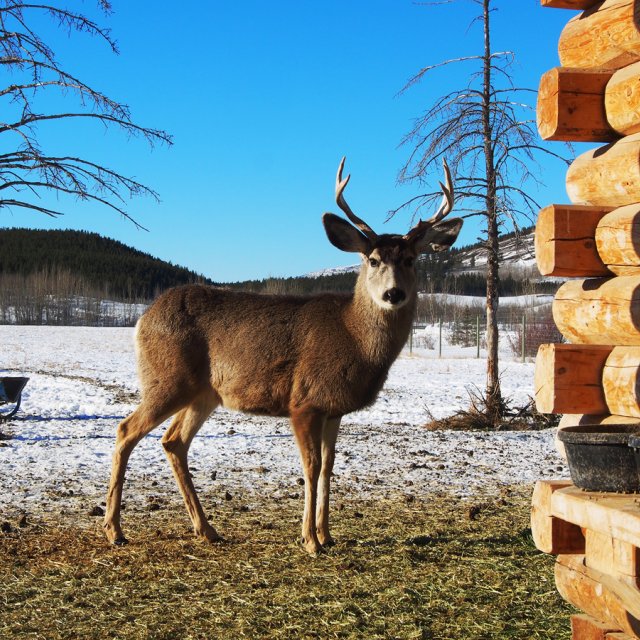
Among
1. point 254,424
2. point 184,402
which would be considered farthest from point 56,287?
point 184,402

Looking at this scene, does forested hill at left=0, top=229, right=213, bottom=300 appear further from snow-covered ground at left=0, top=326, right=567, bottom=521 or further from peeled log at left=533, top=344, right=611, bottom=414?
peeled log at left=533, top=344, right=611, bottom=414

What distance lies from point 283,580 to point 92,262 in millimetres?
134364

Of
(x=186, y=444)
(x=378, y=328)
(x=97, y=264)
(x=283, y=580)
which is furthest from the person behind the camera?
(x=97, y=264)

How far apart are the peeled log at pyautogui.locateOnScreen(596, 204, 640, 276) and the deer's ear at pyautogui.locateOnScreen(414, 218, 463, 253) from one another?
2.56 m

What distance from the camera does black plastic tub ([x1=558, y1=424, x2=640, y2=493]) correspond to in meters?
4.30

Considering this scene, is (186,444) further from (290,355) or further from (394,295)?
(394,295)

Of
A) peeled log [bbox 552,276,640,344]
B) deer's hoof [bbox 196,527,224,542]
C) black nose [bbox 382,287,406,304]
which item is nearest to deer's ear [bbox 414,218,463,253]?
black nose [bbox 382,287,406,304]

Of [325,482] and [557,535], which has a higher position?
[557,535]

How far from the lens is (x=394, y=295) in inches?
280

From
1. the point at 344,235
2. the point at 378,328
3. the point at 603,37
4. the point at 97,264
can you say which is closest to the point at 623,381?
the point at 603,37

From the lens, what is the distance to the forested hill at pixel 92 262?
12269cm

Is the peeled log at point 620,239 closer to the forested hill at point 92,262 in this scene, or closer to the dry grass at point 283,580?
the dry grass at point 283,580

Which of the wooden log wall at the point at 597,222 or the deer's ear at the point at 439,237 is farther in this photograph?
the deer's ear at the point at 439,237

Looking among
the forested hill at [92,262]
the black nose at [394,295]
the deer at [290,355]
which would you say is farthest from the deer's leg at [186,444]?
the forested hill at [92,262]
